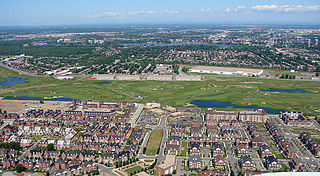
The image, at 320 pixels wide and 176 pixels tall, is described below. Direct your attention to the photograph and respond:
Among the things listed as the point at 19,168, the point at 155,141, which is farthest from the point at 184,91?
the point at 19,168

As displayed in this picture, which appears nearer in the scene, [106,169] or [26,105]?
[106,169]

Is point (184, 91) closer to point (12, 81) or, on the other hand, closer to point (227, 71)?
point (227, 71)

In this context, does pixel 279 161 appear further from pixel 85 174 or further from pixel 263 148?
pixel 85 174

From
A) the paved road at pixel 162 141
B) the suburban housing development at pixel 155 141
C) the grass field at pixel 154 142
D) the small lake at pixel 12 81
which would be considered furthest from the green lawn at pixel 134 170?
the small lake at pixel 12 81

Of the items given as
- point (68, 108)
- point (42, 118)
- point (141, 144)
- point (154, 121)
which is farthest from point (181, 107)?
point (42, 118)

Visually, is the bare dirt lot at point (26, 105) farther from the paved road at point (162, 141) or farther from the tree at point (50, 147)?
the paved road at point (162, 141)

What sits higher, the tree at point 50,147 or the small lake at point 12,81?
the small lake at point 12,81

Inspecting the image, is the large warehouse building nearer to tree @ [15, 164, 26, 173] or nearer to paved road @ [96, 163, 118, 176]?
paved road @ [96, 163, 118, 176]

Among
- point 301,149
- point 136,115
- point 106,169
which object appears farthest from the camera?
point 136,115
